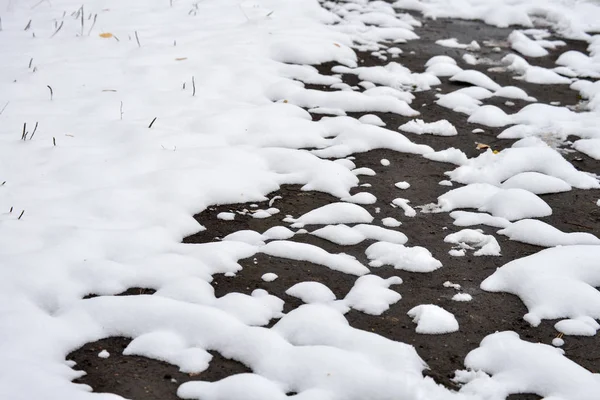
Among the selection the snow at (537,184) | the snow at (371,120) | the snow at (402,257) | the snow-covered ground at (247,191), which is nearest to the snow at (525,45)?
the snow-covered ground at (247,191)

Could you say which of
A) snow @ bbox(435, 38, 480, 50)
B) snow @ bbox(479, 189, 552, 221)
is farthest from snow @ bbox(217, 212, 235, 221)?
snow @ bbox(435, 38, 480, 50)

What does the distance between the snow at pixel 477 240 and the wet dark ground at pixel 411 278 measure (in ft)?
0.13

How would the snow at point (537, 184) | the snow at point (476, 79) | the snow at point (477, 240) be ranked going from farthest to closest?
the snow at point (476, 79) < the snow at point (537, 184) < the snow at point (477, 240)

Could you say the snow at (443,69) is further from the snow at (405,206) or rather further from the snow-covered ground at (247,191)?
the snow at (405,206)

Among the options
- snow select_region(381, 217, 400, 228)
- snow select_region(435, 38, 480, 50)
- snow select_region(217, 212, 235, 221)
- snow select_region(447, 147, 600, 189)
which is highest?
snow select_region(435, 38, 480, 50)

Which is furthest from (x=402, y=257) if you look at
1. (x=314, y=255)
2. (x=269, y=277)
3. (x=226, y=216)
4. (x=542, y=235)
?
(x=226, y=216)

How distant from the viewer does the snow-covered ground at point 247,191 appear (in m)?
2.05

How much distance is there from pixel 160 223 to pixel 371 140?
5.04 ft

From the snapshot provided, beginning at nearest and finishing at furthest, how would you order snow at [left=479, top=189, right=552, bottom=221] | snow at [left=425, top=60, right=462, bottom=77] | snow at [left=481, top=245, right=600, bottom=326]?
snow at [left=481, top=245, right=600, bottom=326]
snow at [left=479, top=189, right=552, bottom=221]
snow at [left=425, top=60, right=462, bottom=77]

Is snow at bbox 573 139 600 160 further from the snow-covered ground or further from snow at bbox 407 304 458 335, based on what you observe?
snow at bbox 407 304 458 335

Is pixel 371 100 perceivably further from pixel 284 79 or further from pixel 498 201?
pixel 498 201

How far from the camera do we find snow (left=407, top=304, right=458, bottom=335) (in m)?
2.25

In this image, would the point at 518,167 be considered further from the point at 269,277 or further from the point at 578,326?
the point at 269,277

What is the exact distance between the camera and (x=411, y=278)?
2.56 metres
